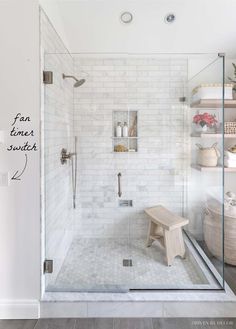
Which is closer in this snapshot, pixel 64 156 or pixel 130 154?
pixel 64 156

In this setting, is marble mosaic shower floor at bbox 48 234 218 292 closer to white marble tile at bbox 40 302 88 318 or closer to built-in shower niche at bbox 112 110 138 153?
white marble tile at bbox 40 302 88 318

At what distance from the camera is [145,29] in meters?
2.97

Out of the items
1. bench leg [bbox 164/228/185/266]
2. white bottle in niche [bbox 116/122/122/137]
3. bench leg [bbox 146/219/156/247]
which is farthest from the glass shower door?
bench leg [bbox 164/228/185/266]

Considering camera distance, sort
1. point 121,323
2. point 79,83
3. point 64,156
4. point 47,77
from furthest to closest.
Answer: point 79,83 → point 64,156 → point 47,77 → point 121,323

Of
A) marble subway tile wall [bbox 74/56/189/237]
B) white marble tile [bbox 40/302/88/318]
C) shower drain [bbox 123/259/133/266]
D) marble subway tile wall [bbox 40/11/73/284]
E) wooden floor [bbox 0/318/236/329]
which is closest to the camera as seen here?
wooden floor [bbox 0/318/236/329]

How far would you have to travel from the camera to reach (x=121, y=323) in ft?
6.41

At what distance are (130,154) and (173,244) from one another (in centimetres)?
112

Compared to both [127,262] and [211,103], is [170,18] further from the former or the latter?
[127,262]

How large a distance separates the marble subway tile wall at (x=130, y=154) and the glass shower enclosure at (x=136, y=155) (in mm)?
12

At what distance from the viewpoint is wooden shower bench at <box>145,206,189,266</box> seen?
271cm

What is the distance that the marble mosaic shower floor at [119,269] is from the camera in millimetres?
2232

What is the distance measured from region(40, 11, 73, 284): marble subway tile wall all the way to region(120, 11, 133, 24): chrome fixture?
0.71 metres

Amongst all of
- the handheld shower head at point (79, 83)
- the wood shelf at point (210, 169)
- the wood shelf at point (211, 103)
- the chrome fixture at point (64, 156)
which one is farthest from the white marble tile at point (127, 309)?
the handheld shower head at point (79, 83)

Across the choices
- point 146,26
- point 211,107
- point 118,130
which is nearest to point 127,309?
point 118,130
